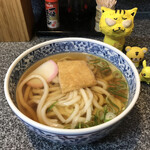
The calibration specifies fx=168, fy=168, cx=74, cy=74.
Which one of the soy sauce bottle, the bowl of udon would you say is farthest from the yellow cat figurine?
the soy sauce bottle

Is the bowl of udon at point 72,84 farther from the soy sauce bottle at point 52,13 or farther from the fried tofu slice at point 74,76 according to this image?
the soy sauce bottle at point 52,13

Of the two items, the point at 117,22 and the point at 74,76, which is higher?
the point at 117,22

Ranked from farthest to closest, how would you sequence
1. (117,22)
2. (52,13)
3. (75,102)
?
(52,13), (117,22), (75,102)

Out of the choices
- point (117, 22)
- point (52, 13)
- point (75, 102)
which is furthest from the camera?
point (52, 13)

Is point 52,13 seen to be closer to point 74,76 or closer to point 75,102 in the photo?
point 74,76

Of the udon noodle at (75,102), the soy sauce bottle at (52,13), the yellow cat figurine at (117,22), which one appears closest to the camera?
the udon noodle at (75,102)

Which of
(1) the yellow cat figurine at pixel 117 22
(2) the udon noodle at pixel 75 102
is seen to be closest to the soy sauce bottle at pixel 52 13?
(1) the yellow cat figurine at pixel 117 22

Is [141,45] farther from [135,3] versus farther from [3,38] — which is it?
[3,38]

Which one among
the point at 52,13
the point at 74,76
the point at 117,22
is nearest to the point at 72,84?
the point at 74,76
